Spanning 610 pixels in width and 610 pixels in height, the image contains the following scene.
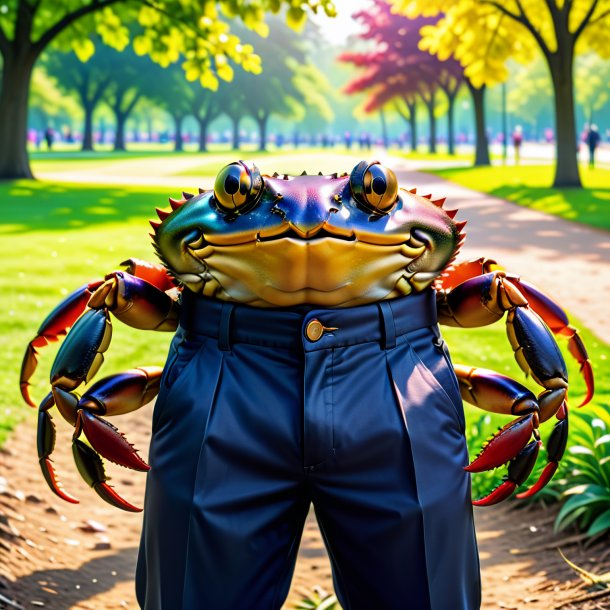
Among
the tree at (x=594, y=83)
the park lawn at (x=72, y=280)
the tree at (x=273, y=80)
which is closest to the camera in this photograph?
the park lawn at (x=72, y=280)

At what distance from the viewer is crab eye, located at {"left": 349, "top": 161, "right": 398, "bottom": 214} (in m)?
2.05

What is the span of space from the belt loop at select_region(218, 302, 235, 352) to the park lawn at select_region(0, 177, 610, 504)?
57 centimetres

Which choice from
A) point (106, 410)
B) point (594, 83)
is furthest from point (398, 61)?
point (106, 410)

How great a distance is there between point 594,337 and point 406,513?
5374 millimetres

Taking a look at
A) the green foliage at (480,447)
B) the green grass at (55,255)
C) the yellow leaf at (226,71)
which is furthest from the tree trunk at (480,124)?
the green foliage at (480,447)

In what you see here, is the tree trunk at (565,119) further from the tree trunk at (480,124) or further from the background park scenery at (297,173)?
the tree trunk at (480,124)

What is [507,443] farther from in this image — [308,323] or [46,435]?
[46,435]

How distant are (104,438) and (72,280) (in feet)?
21.8

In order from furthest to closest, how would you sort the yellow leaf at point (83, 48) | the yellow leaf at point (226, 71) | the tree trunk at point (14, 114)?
the tree trunk at point (14, 114), the yellow leaf at point (83, 48), the yellow leaf at point (226, 71)

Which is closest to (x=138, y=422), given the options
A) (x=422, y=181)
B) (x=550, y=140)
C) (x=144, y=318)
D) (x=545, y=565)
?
(x=545, y=565)

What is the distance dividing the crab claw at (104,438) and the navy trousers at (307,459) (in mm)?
120

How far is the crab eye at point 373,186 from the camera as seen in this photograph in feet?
6.73

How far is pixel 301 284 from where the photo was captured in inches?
80.5

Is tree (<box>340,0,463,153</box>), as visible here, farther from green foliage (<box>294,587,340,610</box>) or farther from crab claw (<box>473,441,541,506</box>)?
crab claw (<box>473,441,541,506</box>)
